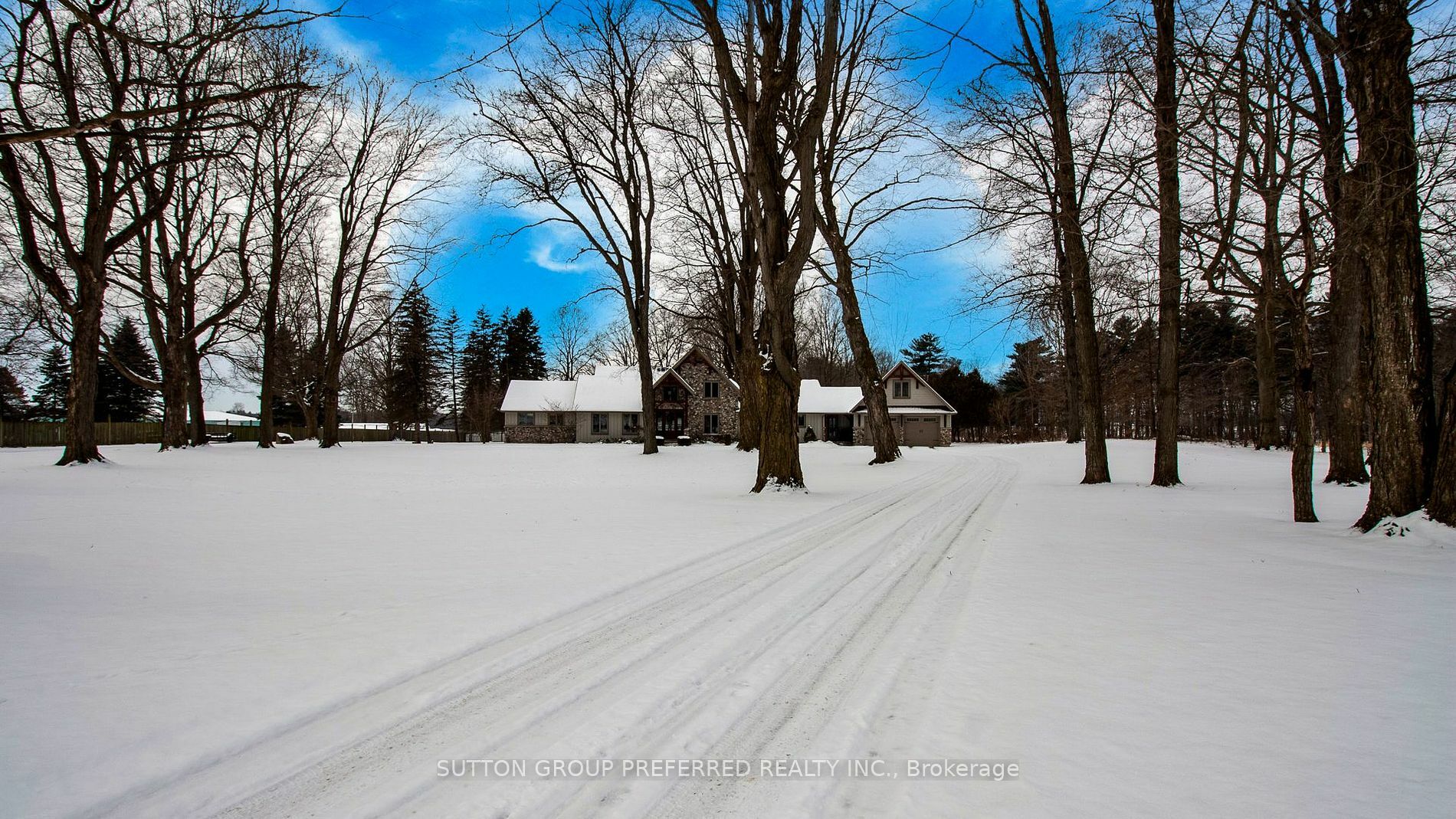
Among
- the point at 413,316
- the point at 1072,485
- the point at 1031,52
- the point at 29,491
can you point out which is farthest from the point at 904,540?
the point at 413,316

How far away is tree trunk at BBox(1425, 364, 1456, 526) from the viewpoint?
651cm

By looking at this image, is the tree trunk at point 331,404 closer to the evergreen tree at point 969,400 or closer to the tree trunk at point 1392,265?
the tree trunk at point 1392,265

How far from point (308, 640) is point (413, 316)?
52.8 metres

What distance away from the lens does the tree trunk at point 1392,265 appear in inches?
267

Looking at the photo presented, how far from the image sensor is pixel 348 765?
8.03 feet

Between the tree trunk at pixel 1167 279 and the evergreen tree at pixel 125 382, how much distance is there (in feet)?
174

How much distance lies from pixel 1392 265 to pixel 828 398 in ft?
146

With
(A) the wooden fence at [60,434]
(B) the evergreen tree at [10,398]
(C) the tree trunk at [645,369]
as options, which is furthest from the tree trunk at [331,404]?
(B) the evergreen tree at [10,398]

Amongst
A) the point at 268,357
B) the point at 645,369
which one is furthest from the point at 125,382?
the point at 645,369

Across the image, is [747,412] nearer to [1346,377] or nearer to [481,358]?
[1346,377]

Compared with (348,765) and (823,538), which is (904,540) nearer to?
(823,538)

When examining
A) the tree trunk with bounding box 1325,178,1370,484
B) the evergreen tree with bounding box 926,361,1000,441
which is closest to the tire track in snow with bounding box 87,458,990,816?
the tree trunk with bounding box 1325,178,1370,484

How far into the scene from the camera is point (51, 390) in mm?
41938

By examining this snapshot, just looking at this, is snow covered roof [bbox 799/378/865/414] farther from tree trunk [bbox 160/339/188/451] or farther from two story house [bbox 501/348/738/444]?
tree trunk [bbox 160/339/188/451]
